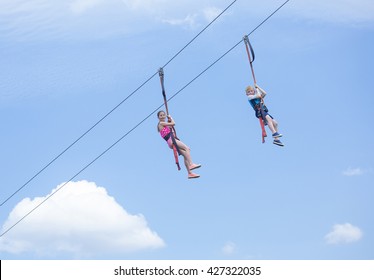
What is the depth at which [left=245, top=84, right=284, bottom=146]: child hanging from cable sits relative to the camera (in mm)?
15602

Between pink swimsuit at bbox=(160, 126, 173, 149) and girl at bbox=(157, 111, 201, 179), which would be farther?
pink swimsuit at bbox=(160, 126, 173, 149)

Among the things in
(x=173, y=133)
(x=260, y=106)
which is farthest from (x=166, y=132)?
(x=260, y=106)

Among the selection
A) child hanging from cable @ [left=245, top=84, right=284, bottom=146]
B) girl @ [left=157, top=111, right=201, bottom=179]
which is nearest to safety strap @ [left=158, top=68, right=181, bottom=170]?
girl @ [left=157, top=111, right=201, bottom=179]

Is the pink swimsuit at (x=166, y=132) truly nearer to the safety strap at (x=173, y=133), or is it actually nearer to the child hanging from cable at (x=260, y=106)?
the safety strap at (x=173, y=133)

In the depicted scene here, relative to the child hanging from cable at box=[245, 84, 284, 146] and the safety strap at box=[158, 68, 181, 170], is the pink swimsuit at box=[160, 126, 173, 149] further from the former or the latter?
the child hanging from cable at box=[245, 84, 284, 146]

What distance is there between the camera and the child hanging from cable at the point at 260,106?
15.6 metres

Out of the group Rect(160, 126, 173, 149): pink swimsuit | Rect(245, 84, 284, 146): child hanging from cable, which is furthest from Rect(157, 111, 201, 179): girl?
Rect(245, 84, 284, 146): child hanging from cable

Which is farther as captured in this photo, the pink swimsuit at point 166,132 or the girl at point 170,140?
the pink swimsuit at point 166,132

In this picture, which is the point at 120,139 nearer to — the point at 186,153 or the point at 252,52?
the point at 186,153

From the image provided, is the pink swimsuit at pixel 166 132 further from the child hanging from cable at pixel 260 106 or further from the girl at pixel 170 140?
the child hanging from cable at pixel 260 106

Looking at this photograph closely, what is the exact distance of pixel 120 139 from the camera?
15.4m

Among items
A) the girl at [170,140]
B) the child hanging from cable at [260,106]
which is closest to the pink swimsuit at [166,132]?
the girl at [170,140]

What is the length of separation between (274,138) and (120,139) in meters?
3.21
